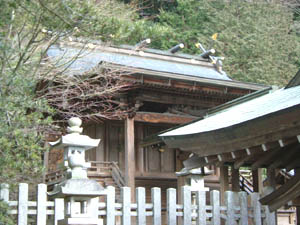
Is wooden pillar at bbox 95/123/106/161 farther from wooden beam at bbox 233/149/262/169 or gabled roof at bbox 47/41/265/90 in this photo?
wooden beam at bbox 233/149/262/169

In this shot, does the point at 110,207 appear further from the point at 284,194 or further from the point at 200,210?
the point at 284,194

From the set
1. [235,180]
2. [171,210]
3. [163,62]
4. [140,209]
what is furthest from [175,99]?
[140,209]

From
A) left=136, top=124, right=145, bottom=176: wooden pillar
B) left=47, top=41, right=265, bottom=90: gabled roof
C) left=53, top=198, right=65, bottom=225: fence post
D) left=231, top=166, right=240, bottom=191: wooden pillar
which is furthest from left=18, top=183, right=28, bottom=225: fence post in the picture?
left=136, top=124, right=145, bottom=176: wooden pillar

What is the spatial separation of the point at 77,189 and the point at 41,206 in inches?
20.0

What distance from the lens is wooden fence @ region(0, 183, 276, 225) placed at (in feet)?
22.6

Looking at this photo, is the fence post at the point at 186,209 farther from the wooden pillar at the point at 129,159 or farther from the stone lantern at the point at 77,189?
the wooden pillar at the point at 129,159

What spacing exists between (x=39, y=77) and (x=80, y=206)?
9.27ft

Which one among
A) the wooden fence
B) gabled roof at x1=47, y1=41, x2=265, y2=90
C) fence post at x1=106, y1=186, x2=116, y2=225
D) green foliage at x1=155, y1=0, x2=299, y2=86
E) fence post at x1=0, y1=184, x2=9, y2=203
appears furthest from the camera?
green foliage at x1=155, y1=0, x2=299, y2=86

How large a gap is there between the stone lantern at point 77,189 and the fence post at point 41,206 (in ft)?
0.72

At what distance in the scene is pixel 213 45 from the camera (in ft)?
87.9

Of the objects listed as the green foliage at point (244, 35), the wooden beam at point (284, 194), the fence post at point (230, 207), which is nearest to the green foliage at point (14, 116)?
the fence post at point (230, 207)

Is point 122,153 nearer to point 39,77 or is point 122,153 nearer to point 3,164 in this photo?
point 39,77

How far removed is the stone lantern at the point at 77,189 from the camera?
700 cm

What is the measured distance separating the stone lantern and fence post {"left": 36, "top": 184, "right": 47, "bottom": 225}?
218mm
